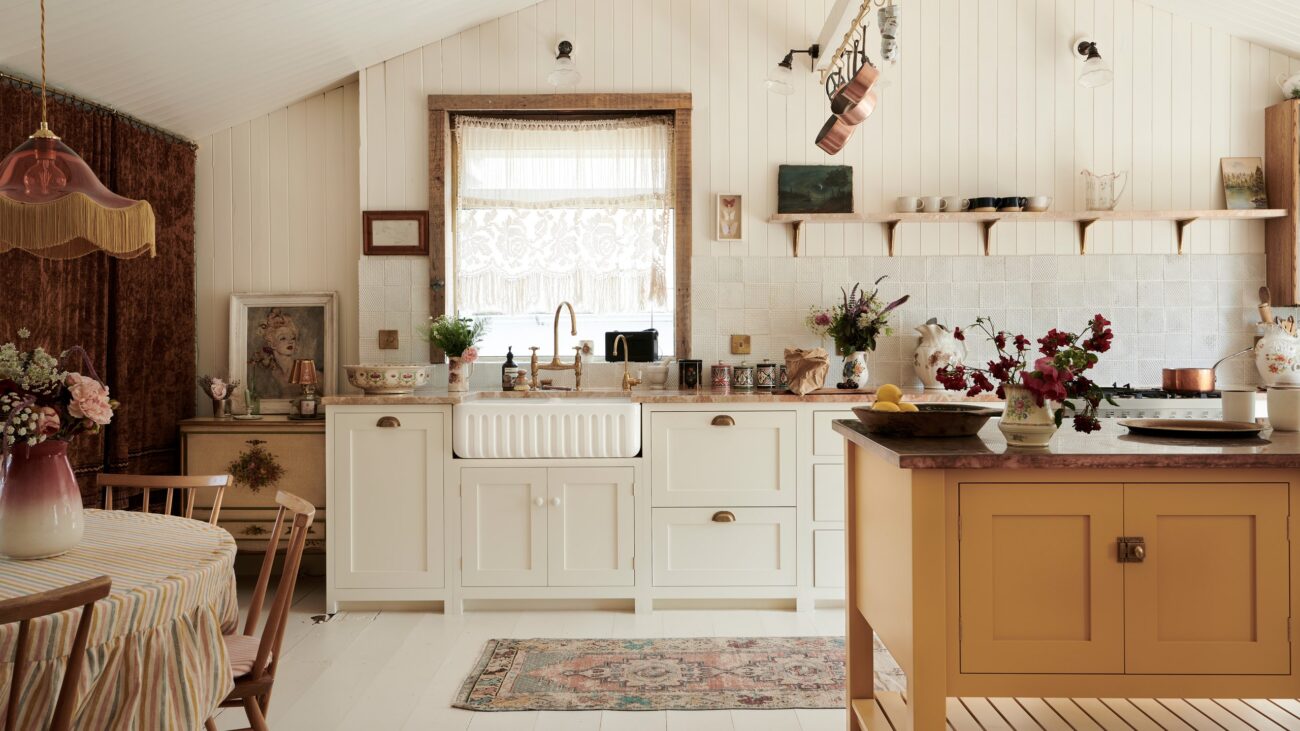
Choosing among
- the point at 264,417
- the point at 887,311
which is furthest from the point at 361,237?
the point at 887,311

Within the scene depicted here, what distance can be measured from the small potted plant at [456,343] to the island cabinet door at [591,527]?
721 mm

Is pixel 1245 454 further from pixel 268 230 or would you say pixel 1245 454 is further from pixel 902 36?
pixel 268 230

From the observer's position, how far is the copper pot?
10.5ft

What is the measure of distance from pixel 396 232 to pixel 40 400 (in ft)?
9.39

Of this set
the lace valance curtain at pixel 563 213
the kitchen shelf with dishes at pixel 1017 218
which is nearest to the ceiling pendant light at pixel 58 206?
the lace valance curtain at pixel 563 213

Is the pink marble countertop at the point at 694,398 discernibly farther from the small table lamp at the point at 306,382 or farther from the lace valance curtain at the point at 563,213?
the lace valance curtain at the point at 563,213

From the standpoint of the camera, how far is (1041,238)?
4777mm

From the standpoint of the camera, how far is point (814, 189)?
15.5ft

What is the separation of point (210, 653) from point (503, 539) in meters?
2.17

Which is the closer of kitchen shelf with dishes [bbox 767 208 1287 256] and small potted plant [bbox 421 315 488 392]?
small potted plant [bbox 421 315 488 392]

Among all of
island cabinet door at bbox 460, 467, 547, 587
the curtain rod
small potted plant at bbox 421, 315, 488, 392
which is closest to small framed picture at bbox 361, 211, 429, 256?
small potted plant at bbox 421, 315, 488, 392

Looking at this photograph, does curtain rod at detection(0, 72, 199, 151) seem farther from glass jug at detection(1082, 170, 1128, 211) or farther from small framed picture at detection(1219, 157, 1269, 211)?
small framed picture at detection(1219, 157, 1269, 211)

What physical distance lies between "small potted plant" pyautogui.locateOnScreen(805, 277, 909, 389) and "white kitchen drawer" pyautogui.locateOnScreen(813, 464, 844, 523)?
539mm

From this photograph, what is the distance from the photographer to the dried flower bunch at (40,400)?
6.42 ft
